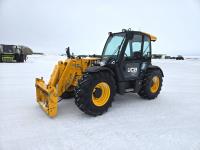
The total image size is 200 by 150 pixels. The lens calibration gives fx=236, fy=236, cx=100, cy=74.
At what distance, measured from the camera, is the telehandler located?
4.72 metres

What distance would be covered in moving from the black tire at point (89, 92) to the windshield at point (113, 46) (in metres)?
0.92

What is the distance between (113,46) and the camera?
6.07 metres

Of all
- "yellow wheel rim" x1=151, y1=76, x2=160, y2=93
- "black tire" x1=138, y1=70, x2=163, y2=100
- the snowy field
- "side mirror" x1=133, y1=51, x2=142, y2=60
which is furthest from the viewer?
"yellow wheel rim" x1=151, y1=76, x2=160, y2=93

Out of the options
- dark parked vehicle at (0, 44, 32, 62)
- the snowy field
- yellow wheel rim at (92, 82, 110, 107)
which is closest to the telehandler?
yellow wheel rim at (92, 82, 110, 107)

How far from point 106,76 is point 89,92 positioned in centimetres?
60

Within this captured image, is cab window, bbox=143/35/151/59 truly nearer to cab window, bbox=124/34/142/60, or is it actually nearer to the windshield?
cab window, bbox=124/34/142/60

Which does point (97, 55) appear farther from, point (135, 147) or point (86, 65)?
point (135, 147)

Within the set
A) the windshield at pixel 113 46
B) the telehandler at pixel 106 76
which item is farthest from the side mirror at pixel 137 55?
the windshield at pixel 113 46

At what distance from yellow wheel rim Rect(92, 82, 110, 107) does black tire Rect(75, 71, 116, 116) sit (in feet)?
0.16

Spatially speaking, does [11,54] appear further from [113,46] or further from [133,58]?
[133,58]

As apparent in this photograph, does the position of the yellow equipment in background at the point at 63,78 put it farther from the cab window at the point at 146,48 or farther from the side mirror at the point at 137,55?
the cab window at the point at 146,48

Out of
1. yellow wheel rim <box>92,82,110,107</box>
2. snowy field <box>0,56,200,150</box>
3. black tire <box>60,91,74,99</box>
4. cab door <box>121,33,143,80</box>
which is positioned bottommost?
snowy field <box>0,56,200,150</box>

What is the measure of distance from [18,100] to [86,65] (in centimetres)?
212

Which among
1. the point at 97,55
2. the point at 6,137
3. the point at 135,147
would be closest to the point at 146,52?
the point at 97,55
